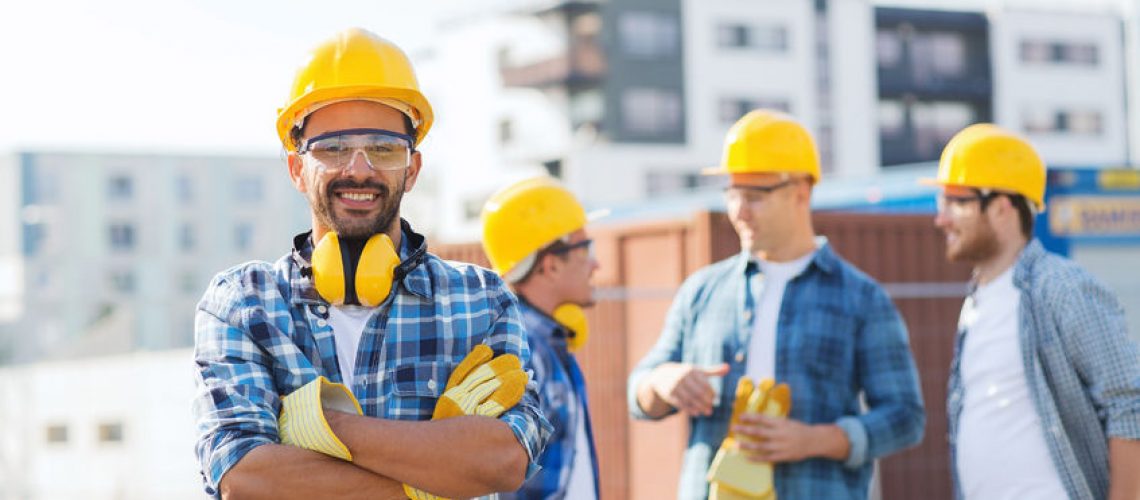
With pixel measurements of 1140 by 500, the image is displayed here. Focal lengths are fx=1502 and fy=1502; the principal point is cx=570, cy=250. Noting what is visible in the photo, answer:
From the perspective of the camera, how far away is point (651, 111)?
56.7 meters

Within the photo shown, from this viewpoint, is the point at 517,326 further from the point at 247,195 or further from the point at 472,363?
the point at 247,195

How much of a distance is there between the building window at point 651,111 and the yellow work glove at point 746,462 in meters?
50.8

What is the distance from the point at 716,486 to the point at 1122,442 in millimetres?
1277

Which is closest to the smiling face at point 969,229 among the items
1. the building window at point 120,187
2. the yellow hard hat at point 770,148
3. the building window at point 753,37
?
the yellow hard hat at point 770,148

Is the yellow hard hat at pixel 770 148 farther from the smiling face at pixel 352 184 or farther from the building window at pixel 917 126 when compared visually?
the building window at pixel 917 126

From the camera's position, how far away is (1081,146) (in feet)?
210

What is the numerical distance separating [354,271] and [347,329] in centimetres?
13

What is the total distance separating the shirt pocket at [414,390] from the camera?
3041 mm

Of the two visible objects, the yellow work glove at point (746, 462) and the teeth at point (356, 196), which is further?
the yellow work glove at point (746, 462)

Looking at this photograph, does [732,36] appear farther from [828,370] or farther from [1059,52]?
[828,370]

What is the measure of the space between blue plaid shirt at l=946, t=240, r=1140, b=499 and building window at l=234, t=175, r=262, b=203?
79.3 meters

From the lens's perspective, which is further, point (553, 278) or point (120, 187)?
point (120, 187)

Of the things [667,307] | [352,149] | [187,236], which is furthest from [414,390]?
[187,236]

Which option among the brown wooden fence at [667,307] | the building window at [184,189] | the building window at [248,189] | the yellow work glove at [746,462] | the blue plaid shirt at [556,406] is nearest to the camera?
the blue plaid shirt at [556,406]
